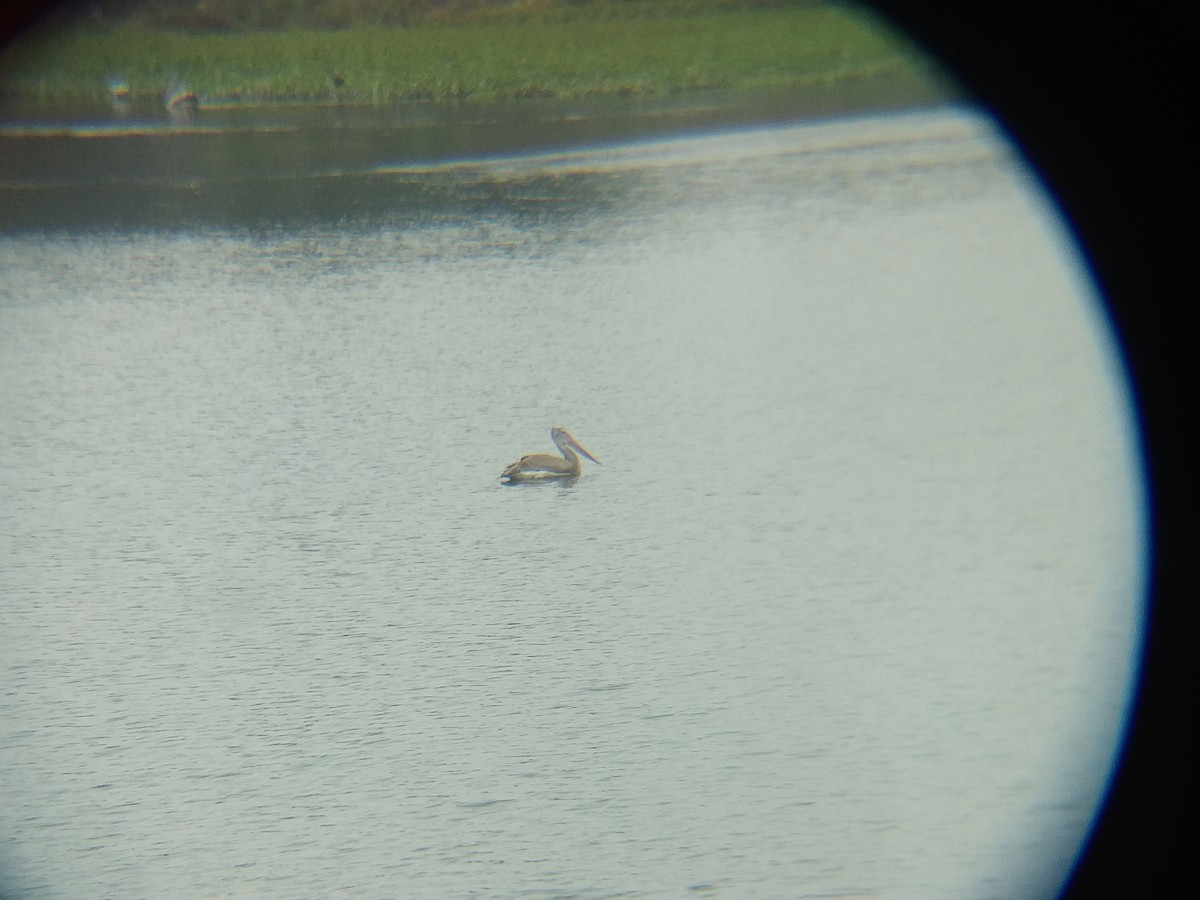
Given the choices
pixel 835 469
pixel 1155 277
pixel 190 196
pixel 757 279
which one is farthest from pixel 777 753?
pixel 190 196

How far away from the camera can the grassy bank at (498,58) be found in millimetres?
13773

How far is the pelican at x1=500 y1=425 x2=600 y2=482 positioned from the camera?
18.2 ft

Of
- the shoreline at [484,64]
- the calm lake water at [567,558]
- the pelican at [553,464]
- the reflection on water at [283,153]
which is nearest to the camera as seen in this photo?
the calm lake water at [567,558]

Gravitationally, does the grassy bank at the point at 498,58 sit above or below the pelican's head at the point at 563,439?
below

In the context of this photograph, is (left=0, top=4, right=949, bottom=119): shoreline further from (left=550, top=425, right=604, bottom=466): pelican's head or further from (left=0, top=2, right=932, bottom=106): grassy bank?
(left=550, top=425, right=604, bottom=466): pelican's head

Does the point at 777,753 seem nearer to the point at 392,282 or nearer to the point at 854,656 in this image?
the point at 854,656

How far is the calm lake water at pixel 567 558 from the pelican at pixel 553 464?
7cm

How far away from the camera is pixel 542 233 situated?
9.07 meters

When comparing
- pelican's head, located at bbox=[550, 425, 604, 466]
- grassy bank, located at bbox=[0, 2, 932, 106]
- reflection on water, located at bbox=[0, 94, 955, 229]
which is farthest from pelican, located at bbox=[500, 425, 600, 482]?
grassy bank, located at bbox=[0, 2, 932, 106]

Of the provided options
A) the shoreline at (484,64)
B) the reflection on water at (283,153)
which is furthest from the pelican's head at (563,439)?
the shoreline at (484,64)

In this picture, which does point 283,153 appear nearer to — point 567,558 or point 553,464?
point 553,464

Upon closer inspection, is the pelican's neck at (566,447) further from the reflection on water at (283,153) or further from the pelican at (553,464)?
the reflection on water at (283,153)

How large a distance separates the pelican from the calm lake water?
0.07 metres

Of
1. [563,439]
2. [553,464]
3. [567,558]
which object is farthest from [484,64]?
[567,558]
